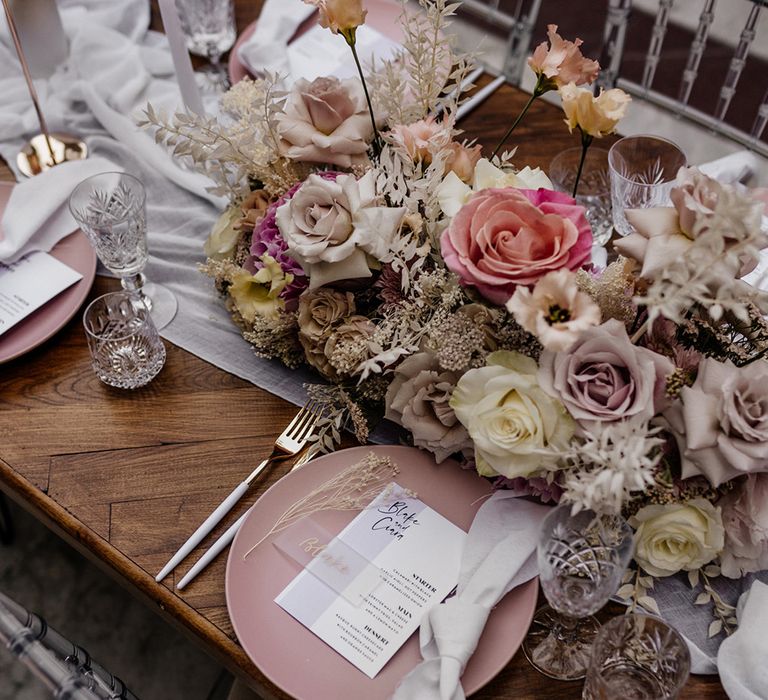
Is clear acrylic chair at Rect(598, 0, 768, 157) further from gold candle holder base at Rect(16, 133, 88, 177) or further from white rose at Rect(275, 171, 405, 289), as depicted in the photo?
gold candle holder base at Rect(16, 133, 88, 177)

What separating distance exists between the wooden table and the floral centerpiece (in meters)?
0.11

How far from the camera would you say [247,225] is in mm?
1206

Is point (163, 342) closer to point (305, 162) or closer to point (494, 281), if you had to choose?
point (305, 162)

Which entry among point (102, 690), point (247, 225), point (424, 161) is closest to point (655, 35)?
point (424, 161)

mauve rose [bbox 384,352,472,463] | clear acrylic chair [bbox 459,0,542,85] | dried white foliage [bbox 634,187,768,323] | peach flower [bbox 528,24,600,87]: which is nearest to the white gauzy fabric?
clear acrylic chair [bbox 459,0,542,85]

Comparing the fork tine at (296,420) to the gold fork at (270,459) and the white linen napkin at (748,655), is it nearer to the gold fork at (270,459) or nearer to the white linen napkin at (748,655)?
the gold fork at (270,459)

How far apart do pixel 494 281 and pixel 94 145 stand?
3.14 feet

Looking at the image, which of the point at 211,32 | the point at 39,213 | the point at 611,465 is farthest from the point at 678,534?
the point at 211,32

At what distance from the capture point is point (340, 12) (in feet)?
3.34

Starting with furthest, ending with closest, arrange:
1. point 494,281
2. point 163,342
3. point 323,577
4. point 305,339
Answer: point 163,342, point 305,339, point 323,577, point 494,281

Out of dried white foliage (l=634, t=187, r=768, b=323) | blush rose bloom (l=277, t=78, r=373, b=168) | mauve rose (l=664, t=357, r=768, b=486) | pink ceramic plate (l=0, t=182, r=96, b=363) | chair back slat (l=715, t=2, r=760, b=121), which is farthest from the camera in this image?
chair back slat (l=715, t=2, r=760, b=121)

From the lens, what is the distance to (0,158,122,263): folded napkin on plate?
4.33 ft

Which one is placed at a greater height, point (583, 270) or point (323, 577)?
point (583, 270)

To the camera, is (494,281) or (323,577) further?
(323,577)
